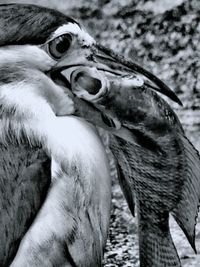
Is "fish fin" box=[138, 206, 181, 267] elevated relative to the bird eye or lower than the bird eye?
lower

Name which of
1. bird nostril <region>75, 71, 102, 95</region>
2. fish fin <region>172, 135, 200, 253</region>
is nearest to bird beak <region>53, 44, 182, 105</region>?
bird nostril <region>75, 71, 102, 95</region>

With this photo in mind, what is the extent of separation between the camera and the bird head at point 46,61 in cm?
104

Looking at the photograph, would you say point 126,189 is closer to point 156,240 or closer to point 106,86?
point 156,240

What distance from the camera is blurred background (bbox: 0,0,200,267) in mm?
1282

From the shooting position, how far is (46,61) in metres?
1.06

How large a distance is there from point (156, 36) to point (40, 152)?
36 centimetres

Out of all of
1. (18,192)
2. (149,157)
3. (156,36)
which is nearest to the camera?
(18,192)

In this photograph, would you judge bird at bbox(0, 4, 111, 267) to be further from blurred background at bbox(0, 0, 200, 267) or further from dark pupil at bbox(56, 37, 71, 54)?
blurred background at bbox(0, 0, 200, 267)

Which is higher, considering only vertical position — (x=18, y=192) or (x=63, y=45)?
(x=63, y=45)

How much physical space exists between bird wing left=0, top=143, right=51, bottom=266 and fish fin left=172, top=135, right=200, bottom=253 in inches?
9.6

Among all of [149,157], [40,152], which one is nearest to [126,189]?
[149,157]

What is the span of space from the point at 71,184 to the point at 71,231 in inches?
2.8

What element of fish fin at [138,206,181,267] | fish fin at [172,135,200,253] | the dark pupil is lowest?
fish fin at [138,206,181,267]

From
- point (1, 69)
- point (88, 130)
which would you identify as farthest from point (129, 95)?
point (1, 69)
